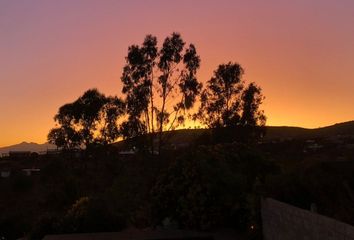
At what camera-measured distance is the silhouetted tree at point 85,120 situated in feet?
168

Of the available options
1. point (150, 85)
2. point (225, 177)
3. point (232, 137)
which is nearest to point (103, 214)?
point (225, 177)

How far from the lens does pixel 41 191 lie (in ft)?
157

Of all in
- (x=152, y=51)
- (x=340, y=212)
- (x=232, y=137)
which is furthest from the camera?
(x=232, y=137)

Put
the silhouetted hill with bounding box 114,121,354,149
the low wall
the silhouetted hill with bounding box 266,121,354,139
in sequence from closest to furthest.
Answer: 1. the low wall
2. the silhouetted hill with bounding box 114,121,354,149
3. the silhouetted hill with bounding box 266,121,354,139

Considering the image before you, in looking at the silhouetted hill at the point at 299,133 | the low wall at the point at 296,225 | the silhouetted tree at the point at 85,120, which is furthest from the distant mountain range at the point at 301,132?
the low wall at the point at 296,225

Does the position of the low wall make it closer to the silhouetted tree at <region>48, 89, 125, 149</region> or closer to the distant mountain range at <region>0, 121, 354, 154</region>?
the silhouetted tree at <region>48, 89, 125, 149</region>

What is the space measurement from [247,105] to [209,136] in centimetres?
423

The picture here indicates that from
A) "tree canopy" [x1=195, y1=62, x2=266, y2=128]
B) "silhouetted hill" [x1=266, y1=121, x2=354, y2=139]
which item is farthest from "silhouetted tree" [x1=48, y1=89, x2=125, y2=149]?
"silhouetted hill" [x1=266, y1=121, x2=354, y2=139]

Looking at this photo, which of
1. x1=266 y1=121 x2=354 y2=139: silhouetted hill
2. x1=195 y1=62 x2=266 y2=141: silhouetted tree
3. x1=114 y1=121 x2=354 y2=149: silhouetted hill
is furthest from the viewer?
x1=266 y1=121 x2=354 y2=139: silhouetted hill

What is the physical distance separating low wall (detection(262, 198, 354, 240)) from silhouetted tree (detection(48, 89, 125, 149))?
3562 cm

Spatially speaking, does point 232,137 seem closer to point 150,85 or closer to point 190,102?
point 190,102

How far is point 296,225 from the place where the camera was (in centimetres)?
1232

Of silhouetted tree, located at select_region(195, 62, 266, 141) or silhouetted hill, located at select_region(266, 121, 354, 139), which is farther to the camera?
silhouetted hill, located at select_region(266, 121, 354, 139)

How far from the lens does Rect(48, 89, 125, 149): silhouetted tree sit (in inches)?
2019
